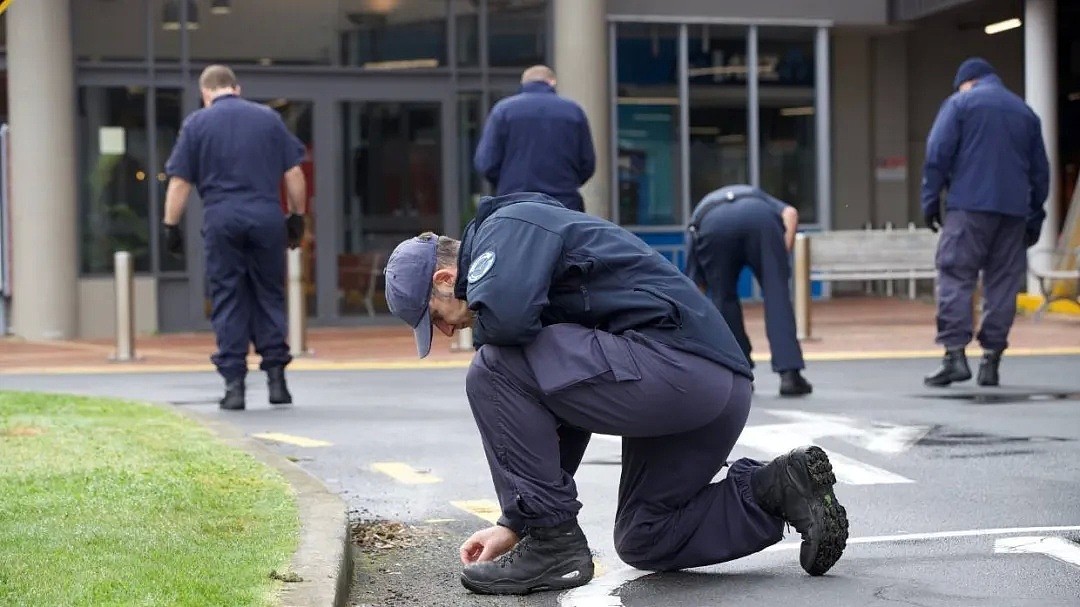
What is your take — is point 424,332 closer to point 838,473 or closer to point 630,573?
point 630,573

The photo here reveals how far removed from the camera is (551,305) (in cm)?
487

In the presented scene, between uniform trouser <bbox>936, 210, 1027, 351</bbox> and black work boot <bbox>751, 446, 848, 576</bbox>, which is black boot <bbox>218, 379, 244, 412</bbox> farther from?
black work boot <bbox>751, 446, 848, 576</bbox>

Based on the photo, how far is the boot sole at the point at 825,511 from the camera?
4809 millimetres

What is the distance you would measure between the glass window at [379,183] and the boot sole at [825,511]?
13.4 metres

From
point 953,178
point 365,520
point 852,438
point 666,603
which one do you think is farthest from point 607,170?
point 666,603

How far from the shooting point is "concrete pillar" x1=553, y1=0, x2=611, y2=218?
18.8 meters

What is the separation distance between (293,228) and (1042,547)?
5589 mm

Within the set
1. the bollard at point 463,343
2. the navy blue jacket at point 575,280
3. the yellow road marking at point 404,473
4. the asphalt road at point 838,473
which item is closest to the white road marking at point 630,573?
the asphalt road at point 838,473

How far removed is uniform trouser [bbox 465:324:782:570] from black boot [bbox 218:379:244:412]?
522cm

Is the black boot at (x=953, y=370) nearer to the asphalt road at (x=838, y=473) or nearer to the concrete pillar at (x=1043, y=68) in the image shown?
the asphalt road at (x=838, y=473)

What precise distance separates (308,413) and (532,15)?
388 inches

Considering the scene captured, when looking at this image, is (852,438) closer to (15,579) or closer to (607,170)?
(15,579)

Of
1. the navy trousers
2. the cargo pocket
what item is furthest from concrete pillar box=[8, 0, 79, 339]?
the cargo pocket

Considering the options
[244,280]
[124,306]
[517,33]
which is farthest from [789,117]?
[244,280]
